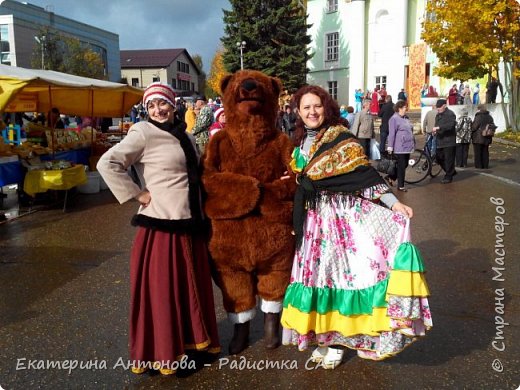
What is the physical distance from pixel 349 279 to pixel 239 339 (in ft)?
3.10

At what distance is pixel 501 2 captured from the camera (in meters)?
12.7

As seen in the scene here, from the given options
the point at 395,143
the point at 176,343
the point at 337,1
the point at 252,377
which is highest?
the point at 337,1

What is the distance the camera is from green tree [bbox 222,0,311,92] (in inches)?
1139

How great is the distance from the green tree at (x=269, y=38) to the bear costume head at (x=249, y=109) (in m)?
26.9

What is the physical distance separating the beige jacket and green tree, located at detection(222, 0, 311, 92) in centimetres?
2730

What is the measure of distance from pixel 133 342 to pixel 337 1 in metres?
34.3

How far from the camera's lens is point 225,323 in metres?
3.64

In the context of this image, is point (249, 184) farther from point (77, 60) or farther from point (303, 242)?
point (77, 60)

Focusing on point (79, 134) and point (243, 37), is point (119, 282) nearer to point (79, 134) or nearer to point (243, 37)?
point (79, 134)

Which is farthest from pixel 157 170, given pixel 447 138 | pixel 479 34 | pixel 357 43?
pixel 357 43

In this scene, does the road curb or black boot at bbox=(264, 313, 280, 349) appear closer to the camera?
black boot at bbox=(264, 313, 280, 349)

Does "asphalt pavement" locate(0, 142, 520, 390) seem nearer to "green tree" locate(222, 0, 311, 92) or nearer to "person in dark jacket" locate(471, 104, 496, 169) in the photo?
"person in dark jacket" locate(471, 104, 496, 169)

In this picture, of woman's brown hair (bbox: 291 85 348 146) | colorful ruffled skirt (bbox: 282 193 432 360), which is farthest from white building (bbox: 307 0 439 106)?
colorful ruffled skirt (bbox: 282 193 432 360)

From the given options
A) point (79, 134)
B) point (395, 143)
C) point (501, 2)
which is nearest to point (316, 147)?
point (395, 143)
